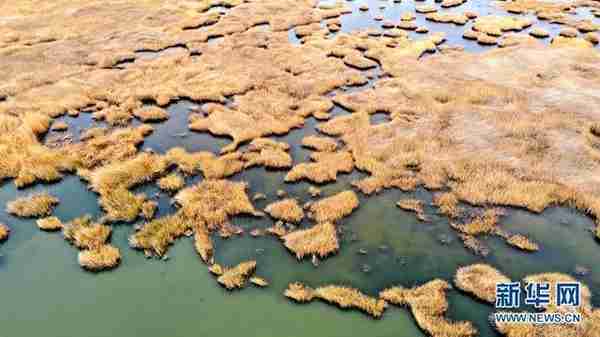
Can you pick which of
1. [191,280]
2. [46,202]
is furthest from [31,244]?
[191,280]

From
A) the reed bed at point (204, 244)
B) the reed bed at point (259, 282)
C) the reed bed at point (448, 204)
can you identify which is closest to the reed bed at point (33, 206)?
the reed bed at point (204, 244)

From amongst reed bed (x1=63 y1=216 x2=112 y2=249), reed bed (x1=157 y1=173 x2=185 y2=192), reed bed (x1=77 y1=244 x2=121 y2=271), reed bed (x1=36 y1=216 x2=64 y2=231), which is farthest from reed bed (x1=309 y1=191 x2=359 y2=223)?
reed bed (x1=36 y1=216 x2=64 y2=231)

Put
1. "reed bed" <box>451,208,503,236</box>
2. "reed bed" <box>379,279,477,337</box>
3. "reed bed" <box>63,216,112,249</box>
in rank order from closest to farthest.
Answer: "reed bed" <box>379,279,477,337</box> < "reed bed" <box>63,216,112,249</box> < "reed bed" <box>451,208,503,236</box>

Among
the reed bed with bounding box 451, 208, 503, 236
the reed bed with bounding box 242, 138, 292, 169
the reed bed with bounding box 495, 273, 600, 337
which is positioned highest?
the reed bed with bounding box 242, 138, 292, 169

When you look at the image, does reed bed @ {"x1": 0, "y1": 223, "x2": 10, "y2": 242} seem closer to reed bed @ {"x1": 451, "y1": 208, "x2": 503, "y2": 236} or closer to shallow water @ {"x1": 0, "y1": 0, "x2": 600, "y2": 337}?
shallow water @ {"x1": 0, "y1": 0, "x2": 600, "y2": 337}

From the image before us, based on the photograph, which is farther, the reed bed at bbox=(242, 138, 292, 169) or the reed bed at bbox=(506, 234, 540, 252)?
the reed bed at bbox=(242, 138, 292, 169)

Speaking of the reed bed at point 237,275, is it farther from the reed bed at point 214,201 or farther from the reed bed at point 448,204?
the reed bed at point 448,204

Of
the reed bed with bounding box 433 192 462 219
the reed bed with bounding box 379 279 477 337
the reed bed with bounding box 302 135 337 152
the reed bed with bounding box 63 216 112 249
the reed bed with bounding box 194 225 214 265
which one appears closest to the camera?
the reed bed with bounding box 379 279 477 337
